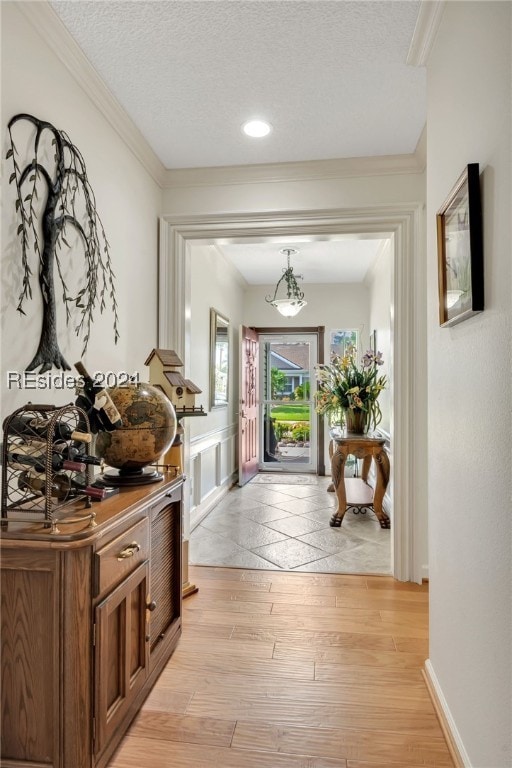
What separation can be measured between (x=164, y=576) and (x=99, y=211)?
1757 millimetres

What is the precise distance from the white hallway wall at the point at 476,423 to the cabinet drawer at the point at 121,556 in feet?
3.54

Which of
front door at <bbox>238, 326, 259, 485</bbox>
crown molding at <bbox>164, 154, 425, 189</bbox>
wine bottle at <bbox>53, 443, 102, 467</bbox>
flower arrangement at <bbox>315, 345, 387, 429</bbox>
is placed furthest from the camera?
front door at <bbox>238, 326, 259, 485</bbox>

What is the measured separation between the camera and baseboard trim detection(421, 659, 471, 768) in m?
1.46

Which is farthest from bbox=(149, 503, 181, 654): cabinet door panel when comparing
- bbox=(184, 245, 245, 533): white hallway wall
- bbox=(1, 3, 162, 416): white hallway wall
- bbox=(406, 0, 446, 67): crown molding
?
bbox=(406, 0, 446, 67): crown molding

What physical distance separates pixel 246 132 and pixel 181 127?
1.20 ft

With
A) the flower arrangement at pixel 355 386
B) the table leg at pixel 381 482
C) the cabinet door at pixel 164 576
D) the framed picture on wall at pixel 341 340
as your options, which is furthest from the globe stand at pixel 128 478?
the framed picture on wall at pixel 341 340

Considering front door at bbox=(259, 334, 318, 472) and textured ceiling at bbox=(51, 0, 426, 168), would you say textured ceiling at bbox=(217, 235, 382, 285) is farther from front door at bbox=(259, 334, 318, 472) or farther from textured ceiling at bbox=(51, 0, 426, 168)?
textured ceiling at bbox=(51, 0, 426, 168)

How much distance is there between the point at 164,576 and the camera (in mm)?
2023

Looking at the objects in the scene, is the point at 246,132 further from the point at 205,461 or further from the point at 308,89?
the point at 205,461

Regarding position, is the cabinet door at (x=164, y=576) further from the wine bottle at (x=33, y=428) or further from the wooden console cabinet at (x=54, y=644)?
the wine bottle at (x=33, y=428)

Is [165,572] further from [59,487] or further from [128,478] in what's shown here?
[59,487]

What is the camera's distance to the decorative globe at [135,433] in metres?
1.75

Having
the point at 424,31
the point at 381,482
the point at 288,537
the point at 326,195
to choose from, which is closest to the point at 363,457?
the point at 381,482

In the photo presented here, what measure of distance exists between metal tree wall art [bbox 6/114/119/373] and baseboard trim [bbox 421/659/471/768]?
1936 millimetres
